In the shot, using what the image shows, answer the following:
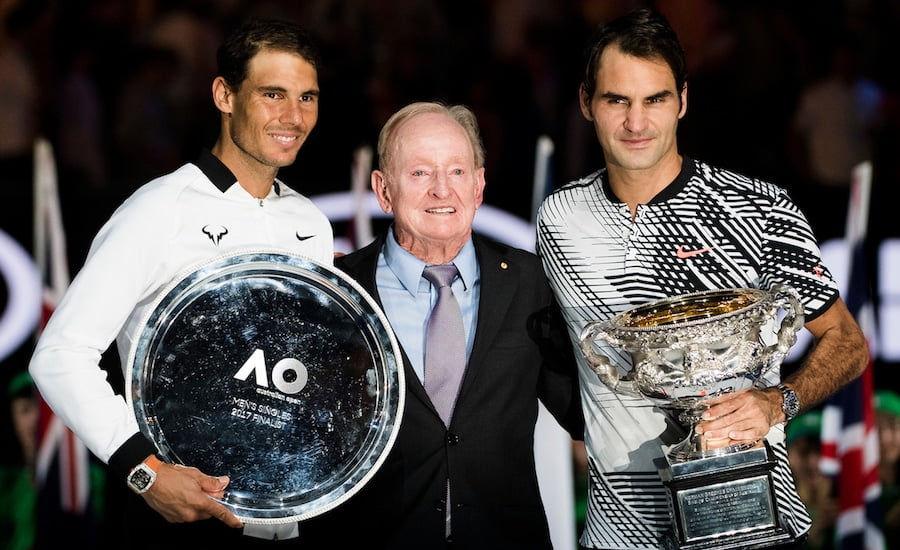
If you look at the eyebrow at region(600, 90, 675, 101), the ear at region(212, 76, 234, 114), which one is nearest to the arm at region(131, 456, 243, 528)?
the ear at region(212, 76, 234, 114)

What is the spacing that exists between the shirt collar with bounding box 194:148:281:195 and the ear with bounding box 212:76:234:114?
130mm

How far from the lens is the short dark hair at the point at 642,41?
3023mm

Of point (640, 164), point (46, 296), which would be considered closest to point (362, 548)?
point (640, 164)

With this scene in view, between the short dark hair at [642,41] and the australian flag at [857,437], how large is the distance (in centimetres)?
213

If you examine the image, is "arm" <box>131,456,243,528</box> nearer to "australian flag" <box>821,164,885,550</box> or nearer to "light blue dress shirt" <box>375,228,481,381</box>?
"light blue dress shirt" <box>375,228,481,381</box>

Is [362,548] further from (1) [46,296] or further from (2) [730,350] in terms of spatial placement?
(1) [46,296]

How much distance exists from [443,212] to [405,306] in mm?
254

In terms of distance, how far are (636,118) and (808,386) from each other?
0.75 metres

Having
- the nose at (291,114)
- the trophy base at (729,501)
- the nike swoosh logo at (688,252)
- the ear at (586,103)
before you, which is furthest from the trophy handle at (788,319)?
the nose at (291,114)

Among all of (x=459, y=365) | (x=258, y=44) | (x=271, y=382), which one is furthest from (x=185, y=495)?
(x=258, y=44)

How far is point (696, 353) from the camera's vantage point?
8.61ft

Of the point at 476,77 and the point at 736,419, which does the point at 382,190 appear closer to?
the point at 736,419

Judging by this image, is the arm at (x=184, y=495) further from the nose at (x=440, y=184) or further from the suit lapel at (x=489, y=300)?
the nose at (x=440, y=184)

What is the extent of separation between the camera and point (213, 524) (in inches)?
117
